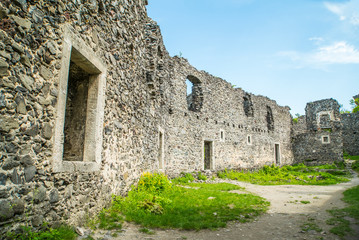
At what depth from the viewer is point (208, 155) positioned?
15.0 m

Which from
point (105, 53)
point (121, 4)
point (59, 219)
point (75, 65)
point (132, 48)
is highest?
point (121, 4)

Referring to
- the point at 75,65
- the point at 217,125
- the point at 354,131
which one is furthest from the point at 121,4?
the point at 354,131

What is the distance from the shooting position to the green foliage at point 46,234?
2407mm

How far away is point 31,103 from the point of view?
267 cm

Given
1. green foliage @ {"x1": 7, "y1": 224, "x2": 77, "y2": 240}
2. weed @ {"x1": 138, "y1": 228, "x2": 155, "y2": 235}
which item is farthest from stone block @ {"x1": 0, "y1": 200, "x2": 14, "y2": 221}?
weed @ {"x1": 138, "y1": 228, "x2": 155, "y2": 235}

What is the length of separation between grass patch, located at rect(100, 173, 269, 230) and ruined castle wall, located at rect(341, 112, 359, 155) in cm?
2395

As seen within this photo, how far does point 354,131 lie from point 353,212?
969 inches

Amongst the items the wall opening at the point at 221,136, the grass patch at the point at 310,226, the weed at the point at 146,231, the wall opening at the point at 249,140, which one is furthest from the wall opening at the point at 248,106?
the weed at the point at 146,231

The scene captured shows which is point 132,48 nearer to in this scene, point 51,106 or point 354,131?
point 51,106

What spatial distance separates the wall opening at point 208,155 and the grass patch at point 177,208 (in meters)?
7.60

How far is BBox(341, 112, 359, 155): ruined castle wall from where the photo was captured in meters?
24.8

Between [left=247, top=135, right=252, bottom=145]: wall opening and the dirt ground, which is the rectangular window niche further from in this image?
[left=247, top=135, right=252, bottom=145]: wall opening

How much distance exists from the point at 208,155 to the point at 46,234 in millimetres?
12831

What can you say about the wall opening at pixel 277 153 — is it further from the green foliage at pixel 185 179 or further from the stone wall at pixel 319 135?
the green foliage at pixel 185 179
